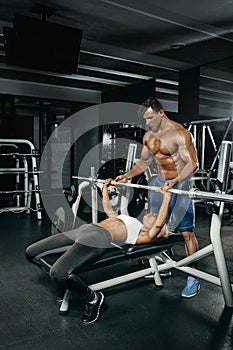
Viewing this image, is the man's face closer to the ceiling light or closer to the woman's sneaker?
the woman's sneaker

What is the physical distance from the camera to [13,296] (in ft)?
7.34

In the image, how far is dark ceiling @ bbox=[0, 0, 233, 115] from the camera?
127 inches

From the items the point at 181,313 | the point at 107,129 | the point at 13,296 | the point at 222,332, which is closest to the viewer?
the point at 222,332

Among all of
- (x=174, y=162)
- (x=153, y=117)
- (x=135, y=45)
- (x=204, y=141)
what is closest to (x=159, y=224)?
(x=174, y=162)

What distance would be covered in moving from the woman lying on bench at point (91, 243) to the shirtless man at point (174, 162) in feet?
0.97

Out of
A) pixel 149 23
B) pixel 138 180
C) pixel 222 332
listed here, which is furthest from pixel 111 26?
pixel 222 332

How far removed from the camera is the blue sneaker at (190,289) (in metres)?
2.25

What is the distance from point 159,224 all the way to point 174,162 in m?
0.75

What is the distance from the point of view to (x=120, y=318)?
1.95 m

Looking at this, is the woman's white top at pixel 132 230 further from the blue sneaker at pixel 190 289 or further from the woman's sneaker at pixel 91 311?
the blue sneaker at pixel 190 289

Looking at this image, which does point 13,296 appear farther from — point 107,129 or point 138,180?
point 107,129

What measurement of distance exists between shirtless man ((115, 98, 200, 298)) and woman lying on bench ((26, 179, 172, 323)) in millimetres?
297

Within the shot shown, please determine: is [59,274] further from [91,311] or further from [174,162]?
[174,162]

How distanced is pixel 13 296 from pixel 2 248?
3.87ft
